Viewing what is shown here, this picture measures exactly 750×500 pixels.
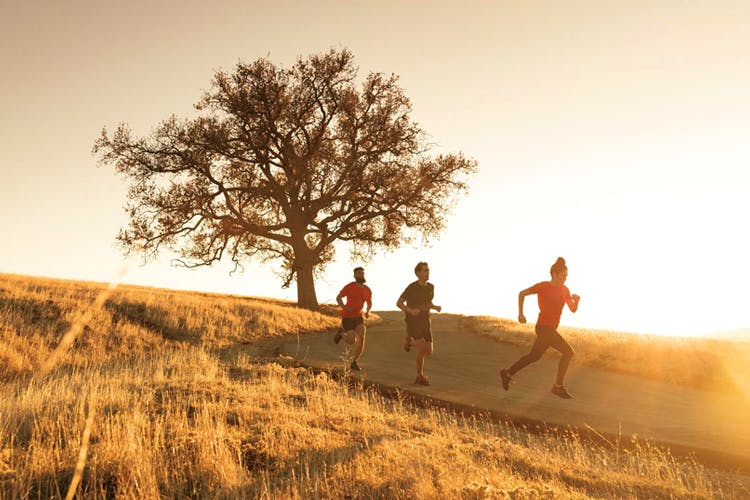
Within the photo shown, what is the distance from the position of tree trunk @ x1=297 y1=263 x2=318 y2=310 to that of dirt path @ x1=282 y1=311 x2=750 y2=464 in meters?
10.2

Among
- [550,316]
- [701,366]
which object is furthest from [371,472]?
[701,366]

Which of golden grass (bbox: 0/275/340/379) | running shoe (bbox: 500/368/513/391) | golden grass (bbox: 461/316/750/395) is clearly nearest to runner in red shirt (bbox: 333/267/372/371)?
running shoe (bbox: 500/368/513/391)

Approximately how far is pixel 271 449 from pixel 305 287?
24154 millimetres

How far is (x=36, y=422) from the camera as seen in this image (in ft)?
22.6

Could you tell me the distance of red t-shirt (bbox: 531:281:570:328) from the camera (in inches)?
440

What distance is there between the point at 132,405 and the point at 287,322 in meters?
14.4

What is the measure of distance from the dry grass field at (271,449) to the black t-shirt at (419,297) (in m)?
2.13

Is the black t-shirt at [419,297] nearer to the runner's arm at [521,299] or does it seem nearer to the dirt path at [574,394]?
the dirt path at [574,394]

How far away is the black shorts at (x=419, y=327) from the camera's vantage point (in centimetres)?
1252

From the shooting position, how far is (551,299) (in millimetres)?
11172

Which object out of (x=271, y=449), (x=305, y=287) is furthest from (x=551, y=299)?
(x=305, y=287)

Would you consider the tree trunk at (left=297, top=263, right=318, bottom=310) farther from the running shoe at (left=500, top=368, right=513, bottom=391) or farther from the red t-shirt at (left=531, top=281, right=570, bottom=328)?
the red t-shirt at (left=531, top=281, right=570, bottom=328)

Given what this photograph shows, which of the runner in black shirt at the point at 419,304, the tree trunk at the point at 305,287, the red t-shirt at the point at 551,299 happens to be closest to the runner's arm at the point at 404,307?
the runner in black shirt at the point at 419,304

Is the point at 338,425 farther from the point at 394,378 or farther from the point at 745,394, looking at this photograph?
the point at 745,394
